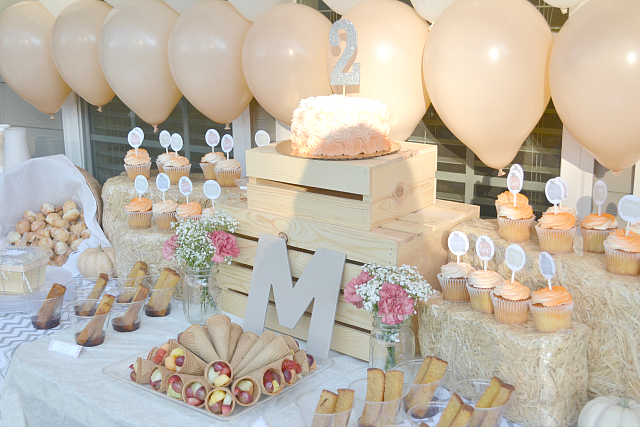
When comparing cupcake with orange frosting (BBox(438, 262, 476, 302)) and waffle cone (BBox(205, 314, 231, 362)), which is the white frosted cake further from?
waffle cone (BBox(205, 314, 231, 362))

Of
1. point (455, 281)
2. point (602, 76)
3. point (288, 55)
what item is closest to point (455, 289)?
point (455, 281)

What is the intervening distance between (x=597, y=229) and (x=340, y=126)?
878 millimetres

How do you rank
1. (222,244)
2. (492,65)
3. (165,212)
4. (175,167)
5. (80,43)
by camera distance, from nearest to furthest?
(492,65) → (222,244) → (165,212) → (175,167) → (80,43)

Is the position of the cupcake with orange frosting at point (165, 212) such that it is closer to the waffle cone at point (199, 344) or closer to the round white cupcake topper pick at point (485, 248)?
the waffle cone at point (199, 344)

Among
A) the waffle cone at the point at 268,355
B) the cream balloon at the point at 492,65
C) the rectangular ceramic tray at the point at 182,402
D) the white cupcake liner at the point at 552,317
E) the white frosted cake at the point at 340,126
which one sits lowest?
the rectangular ceramic tray at the point at 182,402

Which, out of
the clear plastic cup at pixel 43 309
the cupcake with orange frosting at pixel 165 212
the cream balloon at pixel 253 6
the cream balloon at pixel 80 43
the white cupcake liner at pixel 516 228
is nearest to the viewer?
the white cupcake liner at pixel 516 228

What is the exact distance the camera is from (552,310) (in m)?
1.60

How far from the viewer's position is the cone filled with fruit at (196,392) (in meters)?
1.70

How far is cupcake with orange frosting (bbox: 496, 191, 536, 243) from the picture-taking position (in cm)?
194

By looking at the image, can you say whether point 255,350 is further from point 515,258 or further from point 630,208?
point 630,208

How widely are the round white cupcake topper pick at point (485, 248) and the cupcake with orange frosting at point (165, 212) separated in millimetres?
1453

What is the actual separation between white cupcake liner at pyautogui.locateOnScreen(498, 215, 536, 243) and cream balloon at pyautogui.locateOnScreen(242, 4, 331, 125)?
955 mm

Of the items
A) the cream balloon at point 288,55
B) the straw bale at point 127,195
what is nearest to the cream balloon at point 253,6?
the cream balloon at point 288,55

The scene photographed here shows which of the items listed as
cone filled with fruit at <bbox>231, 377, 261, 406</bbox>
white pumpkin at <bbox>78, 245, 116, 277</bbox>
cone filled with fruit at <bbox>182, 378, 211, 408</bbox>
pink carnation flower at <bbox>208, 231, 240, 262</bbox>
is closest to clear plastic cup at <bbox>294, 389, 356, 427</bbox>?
cone filled with fruit at <bbox>231, 377, 261, 406</bbox>
